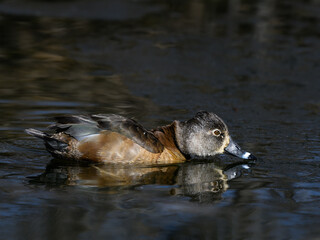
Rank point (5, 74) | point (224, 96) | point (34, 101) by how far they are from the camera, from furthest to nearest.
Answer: point (5, 74)
point (224, 96)
point (34, 101)

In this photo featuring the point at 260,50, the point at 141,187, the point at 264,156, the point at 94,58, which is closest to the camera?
the point at 141,187

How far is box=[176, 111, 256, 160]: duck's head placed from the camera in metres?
7.12

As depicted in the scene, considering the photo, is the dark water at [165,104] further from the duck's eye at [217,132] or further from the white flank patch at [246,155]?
the duck's eye at [217,132]

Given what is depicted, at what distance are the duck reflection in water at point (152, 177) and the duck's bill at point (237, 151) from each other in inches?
3.4

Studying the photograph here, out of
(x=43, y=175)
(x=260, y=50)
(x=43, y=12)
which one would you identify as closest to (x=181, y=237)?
(x=43, y=175)

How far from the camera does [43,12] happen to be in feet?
47.0

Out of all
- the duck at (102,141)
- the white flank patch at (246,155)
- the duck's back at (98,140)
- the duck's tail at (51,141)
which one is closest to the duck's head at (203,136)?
the white flank patch at (246,155)

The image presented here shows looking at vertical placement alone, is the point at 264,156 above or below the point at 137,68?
below

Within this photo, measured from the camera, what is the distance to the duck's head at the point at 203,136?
A: 712cm

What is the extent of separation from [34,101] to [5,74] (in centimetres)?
171

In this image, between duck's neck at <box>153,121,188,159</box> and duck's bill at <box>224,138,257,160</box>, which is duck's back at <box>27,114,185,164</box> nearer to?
duck's neck at <box>153,121,188,159</box>

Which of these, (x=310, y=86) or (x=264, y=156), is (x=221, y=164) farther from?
(x=310, y=86)

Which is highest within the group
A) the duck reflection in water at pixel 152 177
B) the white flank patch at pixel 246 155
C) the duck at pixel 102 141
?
the duck at pixel 102 141

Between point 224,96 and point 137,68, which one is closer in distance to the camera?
point 224,96
